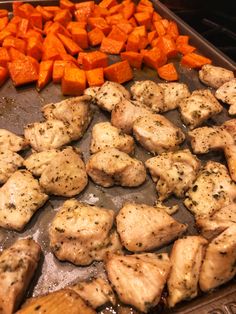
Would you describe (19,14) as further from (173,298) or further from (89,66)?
(173,298)

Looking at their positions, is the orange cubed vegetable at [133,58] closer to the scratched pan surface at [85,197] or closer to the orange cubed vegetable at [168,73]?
the scratched pan surface at [85,197]

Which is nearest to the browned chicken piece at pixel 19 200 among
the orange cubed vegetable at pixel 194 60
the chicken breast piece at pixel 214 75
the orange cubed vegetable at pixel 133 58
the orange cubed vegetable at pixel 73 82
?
the orange cubed vegetable at pixel 73 82

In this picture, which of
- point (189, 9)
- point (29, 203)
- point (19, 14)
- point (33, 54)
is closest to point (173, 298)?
point (29, 203)

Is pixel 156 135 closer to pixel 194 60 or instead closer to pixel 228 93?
pixel 228 93

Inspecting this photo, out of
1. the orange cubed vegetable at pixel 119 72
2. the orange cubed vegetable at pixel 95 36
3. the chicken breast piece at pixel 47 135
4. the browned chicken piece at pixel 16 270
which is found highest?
the orange cubed vegetable at pixel 95 36

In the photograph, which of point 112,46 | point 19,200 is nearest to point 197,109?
point 112,46
